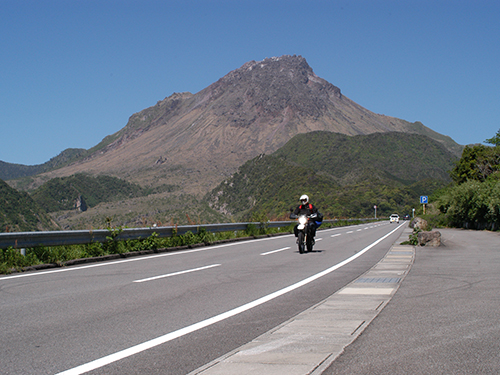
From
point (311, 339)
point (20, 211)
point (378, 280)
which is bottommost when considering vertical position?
point (378, 280)

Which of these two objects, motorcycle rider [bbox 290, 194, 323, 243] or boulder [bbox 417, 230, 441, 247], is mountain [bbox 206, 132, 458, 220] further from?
motorcycle rider [bbox 290, 194, 323, 243]

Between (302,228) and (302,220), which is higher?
(302,220)

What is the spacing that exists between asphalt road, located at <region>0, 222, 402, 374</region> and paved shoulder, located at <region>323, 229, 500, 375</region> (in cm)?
123

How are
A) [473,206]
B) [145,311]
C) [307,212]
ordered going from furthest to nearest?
[473,206] → [307,212] → [145,311]

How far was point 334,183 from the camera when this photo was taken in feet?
452

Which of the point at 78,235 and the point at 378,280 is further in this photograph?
the point at 78,235

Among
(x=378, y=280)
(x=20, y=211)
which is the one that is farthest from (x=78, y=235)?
(x=20, y=211)

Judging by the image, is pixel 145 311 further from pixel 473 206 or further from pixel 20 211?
pixel 20 211

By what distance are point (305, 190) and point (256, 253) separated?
10589cm

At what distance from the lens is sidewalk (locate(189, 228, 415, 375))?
4.20 m

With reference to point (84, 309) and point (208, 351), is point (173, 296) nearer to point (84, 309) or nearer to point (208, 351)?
point (84, 309)

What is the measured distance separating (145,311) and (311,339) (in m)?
2.54

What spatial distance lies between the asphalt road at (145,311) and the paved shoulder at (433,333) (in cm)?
123

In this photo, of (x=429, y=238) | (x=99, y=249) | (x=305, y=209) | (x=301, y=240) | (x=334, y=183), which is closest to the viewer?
(x=99, y=249)
